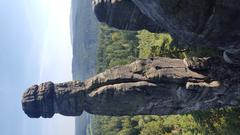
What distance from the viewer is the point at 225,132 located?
22.2 m

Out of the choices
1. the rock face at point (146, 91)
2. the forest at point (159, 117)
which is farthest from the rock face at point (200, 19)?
the forest at point (159, 117)

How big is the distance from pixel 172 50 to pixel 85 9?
3678 inches

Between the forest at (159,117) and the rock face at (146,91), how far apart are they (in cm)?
190

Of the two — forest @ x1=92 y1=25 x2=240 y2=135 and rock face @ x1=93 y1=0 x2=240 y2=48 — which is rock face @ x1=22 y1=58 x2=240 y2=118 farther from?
rock face @ x1=93 y1=0 x2=240 y2=48

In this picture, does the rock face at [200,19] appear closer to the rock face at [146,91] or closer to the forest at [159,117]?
the rock face at [146,91]

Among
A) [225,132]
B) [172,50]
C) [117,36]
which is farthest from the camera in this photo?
[117,36]

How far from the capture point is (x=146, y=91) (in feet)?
55.7

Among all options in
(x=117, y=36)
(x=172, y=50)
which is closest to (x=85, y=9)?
(x=117, y=36)

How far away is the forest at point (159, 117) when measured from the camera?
2211 cm

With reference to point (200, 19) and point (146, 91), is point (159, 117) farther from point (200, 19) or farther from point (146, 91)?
point (200, 19)

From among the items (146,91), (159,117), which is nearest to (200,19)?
(146,91)

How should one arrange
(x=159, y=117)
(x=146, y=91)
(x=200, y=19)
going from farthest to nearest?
(x=159, y=117)
(x=146, y=91)
(x=200, y=19)

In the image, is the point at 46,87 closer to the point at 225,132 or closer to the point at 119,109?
the point at 119,109

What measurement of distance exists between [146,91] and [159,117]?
63.2 ft
